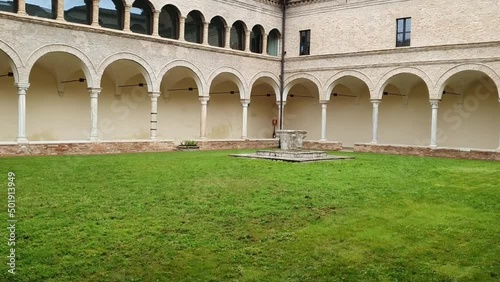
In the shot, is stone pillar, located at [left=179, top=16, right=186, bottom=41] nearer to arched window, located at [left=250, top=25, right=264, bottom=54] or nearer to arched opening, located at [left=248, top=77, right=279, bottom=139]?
arched window, located at [left=250, top=25, right=264, bottom=54]

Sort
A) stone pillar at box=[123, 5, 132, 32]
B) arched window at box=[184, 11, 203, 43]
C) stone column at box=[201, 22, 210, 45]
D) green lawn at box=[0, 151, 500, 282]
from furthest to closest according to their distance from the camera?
arched window at box=[184, 11, 203, 43], stone column at box=[201, 22, 210, 45], stone pillar at box=[123, 5, 132, 32], green lawn at box=[0, 151, 500, 282]

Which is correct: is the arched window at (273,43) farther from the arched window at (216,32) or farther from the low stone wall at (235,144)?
the low stone wall at (235,144)

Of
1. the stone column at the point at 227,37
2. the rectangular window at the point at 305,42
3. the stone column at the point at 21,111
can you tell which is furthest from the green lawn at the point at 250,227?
the rectangular window at the point at 305,42

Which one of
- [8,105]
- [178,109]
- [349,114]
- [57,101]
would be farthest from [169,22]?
[349,114]

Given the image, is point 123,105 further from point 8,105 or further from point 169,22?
point 8,105

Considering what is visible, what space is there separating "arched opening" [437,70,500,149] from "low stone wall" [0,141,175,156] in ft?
45.5

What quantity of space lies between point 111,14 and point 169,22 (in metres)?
3.10

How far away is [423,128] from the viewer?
26281mm

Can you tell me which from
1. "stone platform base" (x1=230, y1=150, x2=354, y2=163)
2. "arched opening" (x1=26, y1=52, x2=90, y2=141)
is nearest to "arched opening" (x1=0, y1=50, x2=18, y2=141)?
"arched opening" (x1=26, y1=52, x2=90, y2=141)

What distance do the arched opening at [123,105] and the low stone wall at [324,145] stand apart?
28.5 feet

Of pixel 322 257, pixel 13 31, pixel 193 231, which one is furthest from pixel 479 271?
pixel 13 31

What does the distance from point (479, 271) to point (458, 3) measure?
62.8ft

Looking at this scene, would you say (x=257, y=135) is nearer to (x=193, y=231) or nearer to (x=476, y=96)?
(x=476, y=96)

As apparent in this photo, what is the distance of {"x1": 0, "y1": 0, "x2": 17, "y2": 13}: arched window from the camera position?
1805 cm
